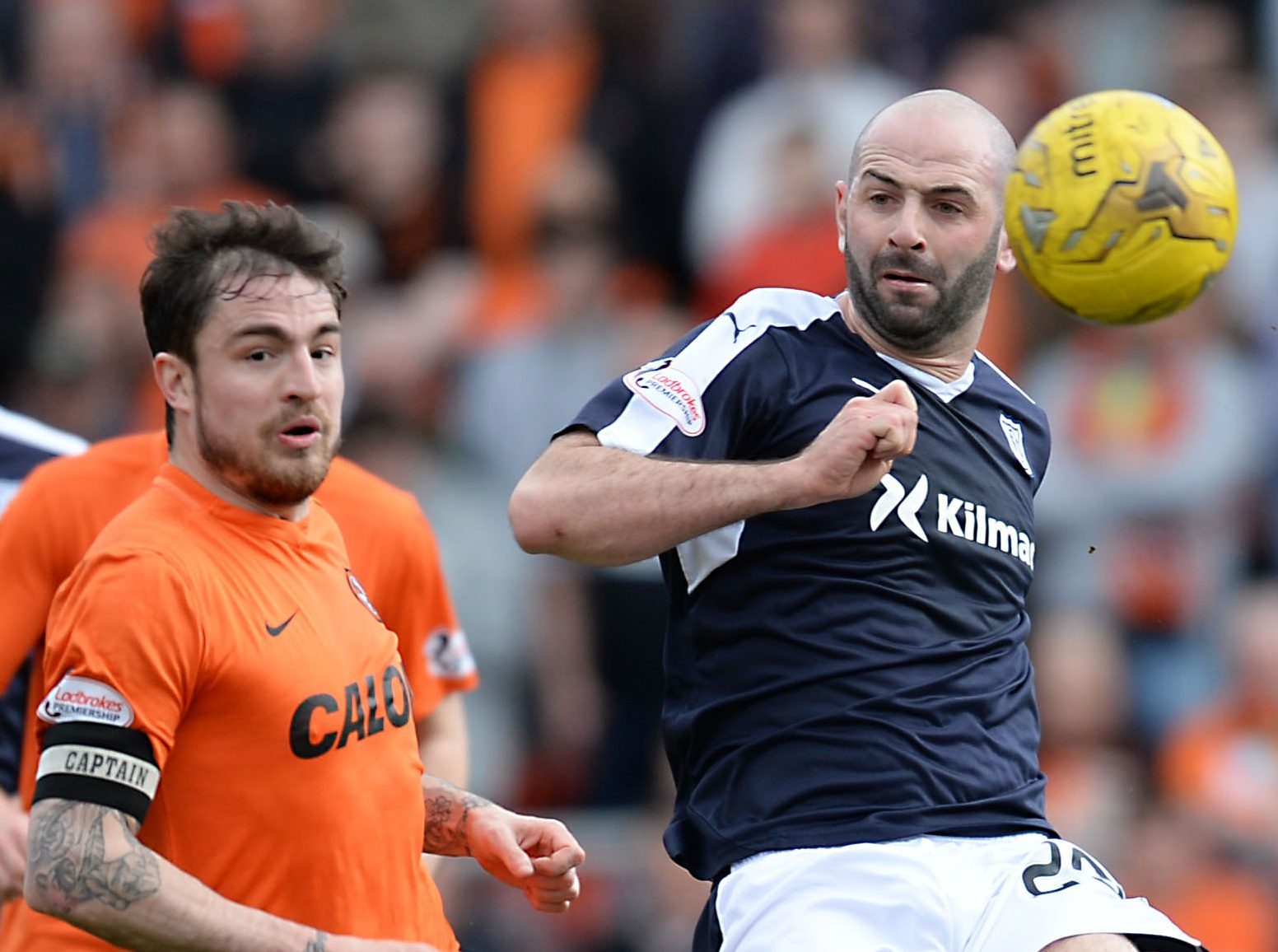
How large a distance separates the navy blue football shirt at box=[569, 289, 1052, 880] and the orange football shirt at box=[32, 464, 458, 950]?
0.69m

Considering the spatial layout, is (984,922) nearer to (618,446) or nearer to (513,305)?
(618,446)

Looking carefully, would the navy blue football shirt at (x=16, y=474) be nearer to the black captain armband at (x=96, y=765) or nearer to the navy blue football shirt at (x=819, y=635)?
the black captain armband at (x=96, y=765)

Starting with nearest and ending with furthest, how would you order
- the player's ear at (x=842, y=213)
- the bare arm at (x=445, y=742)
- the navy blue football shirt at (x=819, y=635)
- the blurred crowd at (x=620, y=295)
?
the navy blue football shirt at (x=819, y=635) < the player's ear at (x=842, y=213) < the bare arm at (x=445, y=742) < the blurred crowd at (x=620, y=295)

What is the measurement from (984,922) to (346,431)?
261 inches

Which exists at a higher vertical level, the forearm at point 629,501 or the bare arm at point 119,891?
the forearm at point 629,501

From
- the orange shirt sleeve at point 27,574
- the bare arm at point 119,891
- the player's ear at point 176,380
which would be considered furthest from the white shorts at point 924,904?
the orange shirt sleeve at point 27,574

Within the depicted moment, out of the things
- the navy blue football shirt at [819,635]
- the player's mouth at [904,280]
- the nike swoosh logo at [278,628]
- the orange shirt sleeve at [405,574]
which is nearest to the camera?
the nike swoosh logo at [278,628]

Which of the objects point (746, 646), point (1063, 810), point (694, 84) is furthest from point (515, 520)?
point (694, 84)

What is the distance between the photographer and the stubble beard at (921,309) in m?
4.56

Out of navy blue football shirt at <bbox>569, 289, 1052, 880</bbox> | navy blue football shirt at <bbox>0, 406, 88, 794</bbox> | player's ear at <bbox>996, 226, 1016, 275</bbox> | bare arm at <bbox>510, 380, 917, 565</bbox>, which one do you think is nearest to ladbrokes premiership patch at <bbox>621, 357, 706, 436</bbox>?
navy blue football shirt at <bbox>569, 289, 1052, 880</bbox>

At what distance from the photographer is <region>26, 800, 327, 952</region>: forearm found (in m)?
3.55

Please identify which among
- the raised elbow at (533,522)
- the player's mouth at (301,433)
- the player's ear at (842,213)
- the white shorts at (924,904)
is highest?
the player's ear at (842,213)

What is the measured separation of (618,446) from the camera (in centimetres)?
422

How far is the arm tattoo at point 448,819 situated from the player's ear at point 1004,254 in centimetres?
176
